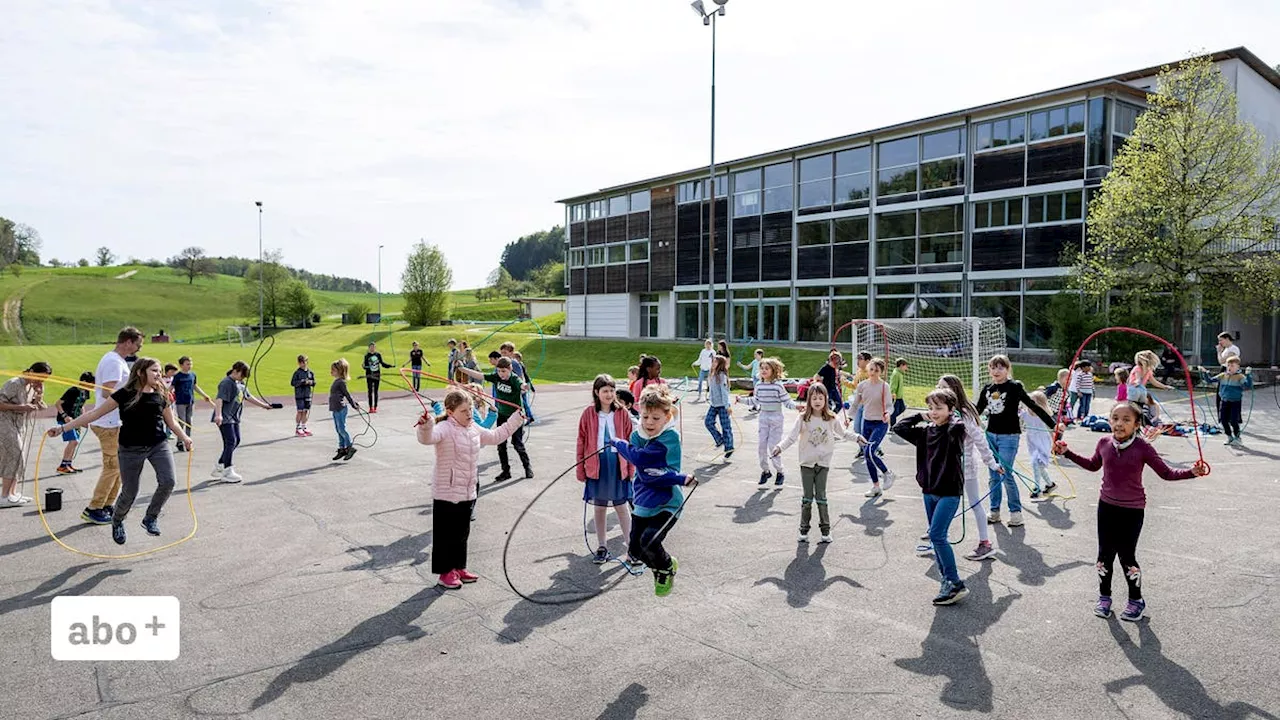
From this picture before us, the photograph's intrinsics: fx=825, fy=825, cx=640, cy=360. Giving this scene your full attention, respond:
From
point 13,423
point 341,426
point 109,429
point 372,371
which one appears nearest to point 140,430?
point 109,429

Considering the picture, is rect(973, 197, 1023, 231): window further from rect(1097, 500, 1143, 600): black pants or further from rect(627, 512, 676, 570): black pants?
rect(627, 512, 676, 570): black pants

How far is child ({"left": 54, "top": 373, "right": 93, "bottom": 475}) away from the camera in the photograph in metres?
12.7

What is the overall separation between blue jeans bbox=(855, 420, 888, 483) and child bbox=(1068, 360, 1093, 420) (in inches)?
378

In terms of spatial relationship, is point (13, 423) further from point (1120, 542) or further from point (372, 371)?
point (1120, 542)

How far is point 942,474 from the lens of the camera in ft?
23.5

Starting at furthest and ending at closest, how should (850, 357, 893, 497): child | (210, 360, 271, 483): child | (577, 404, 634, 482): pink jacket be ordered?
(210, 360, 271, 483): child
(850, 357, 893, 497): child
(577, 404, 634, 482): pink jacket

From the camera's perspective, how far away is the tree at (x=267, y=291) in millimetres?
93688

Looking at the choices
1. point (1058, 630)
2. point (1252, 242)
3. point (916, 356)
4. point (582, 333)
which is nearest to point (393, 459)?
point (1058, 630)

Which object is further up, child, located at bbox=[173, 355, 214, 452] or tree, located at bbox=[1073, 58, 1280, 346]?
tree, located at bbox=[1073, 58, 1280, 346]

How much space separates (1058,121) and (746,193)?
58.7 feet

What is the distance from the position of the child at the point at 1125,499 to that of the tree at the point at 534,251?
17929 centimetres

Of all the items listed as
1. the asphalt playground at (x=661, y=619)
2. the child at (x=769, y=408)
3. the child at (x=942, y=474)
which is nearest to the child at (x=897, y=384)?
the child at (x=769, y=408)

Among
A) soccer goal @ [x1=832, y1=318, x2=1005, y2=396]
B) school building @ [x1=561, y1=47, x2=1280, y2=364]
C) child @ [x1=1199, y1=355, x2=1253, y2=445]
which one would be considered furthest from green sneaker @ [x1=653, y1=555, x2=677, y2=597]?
school building @ [x1=561, y1=47, x2=1280, y2=364]

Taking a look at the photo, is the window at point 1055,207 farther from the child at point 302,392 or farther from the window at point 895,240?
the child at point 302,392
